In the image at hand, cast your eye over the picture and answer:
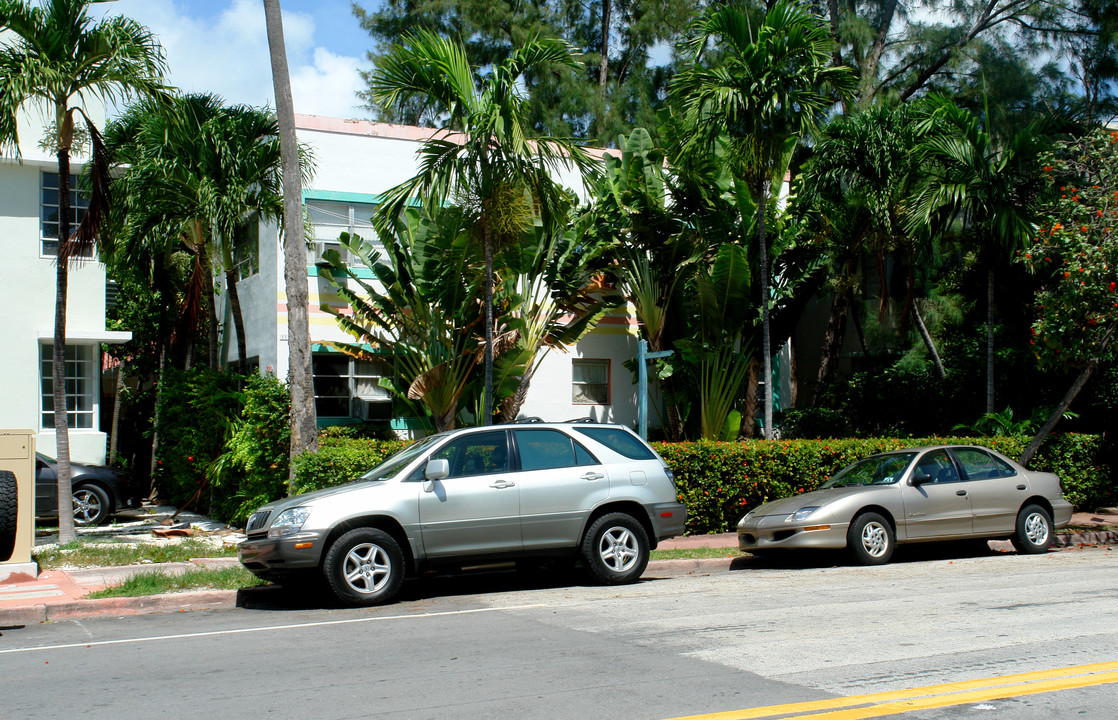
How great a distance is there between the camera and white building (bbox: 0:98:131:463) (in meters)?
18.9

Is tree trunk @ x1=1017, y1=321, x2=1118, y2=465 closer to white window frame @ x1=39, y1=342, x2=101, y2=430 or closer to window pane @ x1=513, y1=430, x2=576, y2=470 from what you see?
window pane @ x1=513, y1=430, x2=576, y2=470

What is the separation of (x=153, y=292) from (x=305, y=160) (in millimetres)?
8768

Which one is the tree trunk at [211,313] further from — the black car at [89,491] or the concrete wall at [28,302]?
the black car at [89,491]

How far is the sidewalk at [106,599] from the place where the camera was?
906cm

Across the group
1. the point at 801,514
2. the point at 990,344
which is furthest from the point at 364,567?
the point at 990,344

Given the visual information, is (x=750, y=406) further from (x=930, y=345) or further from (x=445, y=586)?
(x=445, y=586)

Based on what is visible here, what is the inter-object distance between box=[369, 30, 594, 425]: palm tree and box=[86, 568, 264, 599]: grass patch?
183 inches

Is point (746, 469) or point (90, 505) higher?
point (746, 469)

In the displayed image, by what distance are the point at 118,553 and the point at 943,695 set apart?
1042 cm

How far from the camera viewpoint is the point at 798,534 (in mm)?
11664

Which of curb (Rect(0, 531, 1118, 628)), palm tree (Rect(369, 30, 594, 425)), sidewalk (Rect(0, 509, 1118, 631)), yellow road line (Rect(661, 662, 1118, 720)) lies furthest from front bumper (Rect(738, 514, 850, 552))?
curb (Rect(0, 531, 1118, 628))

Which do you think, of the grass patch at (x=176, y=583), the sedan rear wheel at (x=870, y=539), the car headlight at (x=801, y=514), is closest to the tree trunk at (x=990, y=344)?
the sedan rear wheel at (x=870, y=539)

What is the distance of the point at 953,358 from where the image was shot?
19.5 meters

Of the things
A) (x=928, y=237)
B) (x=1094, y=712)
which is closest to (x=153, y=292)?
(x=928, y=237)
